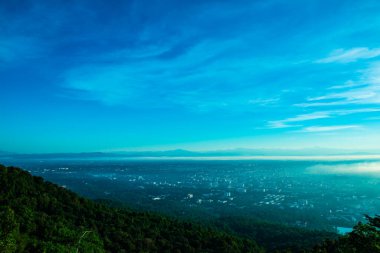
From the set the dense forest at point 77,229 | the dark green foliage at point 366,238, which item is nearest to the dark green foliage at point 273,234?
the dense forest at point 77,229

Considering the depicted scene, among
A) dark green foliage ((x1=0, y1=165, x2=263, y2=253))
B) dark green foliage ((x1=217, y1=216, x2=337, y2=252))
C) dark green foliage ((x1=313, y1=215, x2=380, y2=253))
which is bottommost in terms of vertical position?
dark green foliage ((x1=217, y1=216, x2=337, y2=252))

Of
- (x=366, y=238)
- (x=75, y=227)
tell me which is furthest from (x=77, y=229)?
(x=366, y=238)

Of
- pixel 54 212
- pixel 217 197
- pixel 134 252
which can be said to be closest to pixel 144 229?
pixel 134 252

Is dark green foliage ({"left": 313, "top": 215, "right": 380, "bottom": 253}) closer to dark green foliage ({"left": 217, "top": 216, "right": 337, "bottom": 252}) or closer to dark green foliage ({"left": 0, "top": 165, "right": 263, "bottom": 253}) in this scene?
dark green foliage ({"left": 0, "top": 165, "right": 263, "bottom": 253})

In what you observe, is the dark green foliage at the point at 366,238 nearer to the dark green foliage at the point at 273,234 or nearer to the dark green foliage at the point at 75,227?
the dark green foliage at the point at 75,227

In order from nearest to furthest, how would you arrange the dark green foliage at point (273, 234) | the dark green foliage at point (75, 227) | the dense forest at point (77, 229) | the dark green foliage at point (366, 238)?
the dark green foliage at point (366, 238), the dense forest at point (77, 229), the dark green foliage at point (75, 227), the dark green foliage at point (273, 234)

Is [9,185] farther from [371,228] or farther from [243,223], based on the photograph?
[243,223]

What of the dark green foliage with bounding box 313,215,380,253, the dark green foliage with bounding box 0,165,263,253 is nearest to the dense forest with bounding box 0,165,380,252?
the dark green foliage with bounding box 0,165,263,253

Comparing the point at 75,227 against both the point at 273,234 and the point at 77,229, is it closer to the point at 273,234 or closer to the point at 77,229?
the point at 77,229
